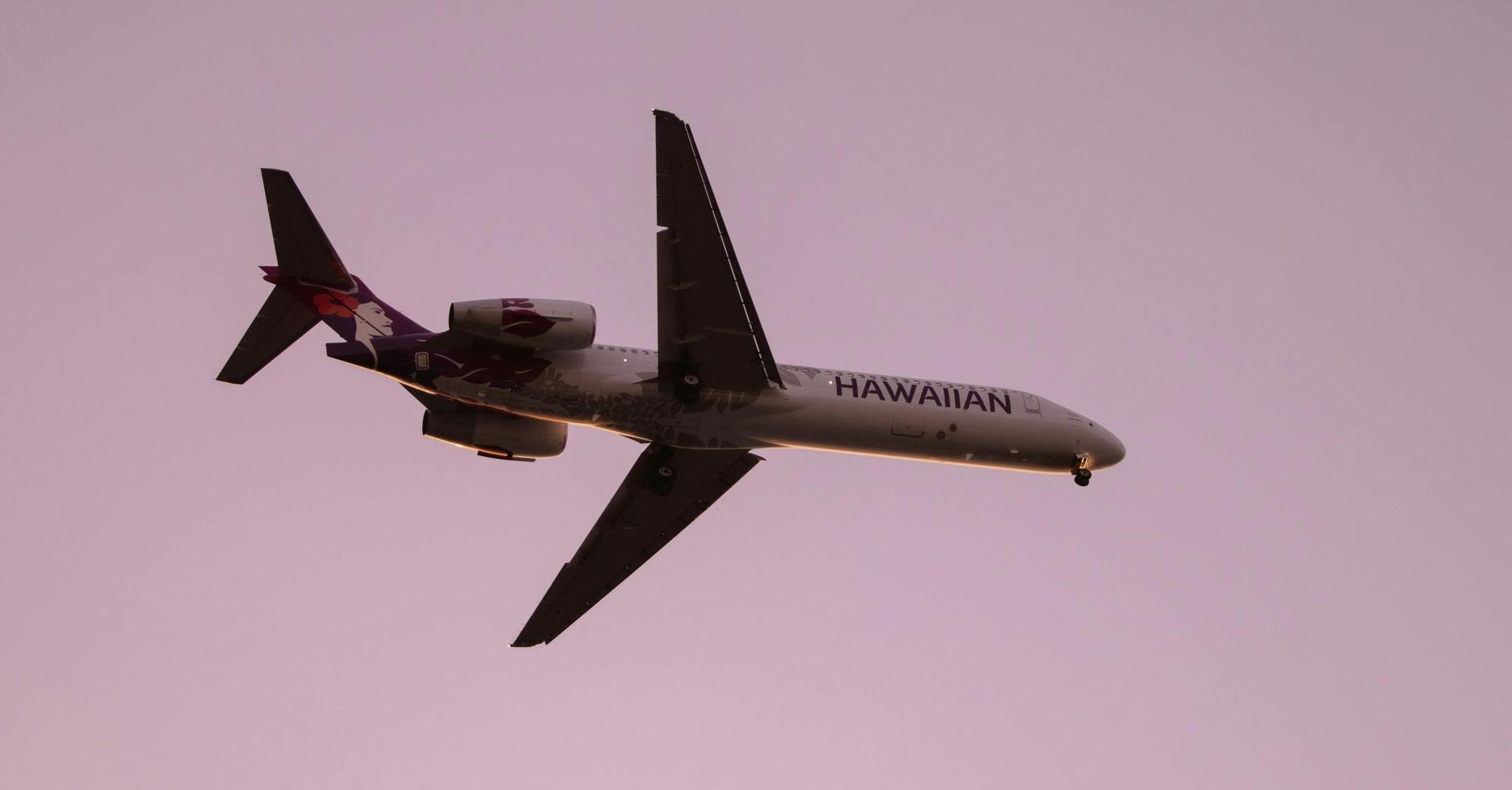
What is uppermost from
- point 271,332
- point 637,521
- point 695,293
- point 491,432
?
point 695,293

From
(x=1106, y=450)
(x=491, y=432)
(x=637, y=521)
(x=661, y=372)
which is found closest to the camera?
(x=661, y=372)

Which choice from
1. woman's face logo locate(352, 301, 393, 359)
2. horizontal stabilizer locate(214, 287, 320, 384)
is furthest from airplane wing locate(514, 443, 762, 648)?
horizontal stabilizer locate(214, 287, 320, 384)

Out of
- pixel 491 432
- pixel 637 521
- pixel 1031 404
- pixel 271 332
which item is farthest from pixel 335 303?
pixel 1031 404

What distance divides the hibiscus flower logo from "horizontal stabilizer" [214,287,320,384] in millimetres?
176

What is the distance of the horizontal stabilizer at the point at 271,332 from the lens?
1243 inches

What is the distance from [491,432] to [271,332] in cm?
468

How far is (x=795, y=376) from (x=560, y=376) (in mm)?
4871

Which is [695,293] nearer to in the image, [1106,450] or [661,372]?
[661,372]

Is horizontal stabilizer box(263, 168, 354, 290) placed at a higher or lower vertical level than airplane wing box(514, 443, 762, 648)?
higher

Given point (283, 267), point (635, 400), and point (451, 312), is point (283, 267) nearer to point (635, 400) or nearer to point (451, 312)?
point (451, 312)

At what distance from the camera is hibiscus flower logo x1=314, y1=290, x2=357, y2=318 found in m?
32.0

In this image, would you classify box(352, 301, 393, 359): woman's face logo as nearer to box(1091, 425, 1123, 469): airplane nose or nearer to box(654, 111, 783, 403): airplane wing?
box(654, 111, 783, 403): airplane wing

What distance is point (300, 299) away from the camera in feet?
105

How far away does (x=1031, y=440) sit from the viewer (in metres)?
35.0
